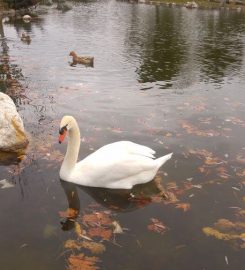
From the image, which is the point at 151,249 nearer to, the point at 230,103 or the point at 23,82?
the point at 230,103

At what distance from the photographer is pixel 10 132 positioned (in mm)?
9383

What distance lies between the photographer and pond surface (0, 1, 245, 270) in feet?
20.6

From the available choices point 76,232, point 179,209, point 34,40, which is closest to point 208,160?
point 179,209

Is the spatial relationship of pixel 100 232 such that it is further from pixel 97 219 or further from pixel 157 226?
pixel 157 226

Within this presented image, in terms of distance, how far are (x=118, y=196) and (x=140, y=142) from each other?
9.03 feet

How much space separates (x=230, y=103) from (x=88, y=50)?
11.9 metres

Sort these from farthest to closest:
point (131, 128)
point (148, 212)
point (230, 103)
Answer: point (230, 103) → point (131, 128) → point (148, 212)

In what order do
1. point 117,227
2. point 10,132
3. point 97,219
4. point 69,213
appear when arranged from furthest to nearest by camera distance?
point 10,132 < point 69,213 < point 97,219 < point 117,227

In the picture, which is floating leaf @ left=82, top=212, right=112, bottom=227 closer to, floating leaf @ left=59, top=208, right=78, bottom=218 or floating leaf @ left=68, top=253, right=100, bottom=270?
floating leaf @ left=59, top=208, right=78, bottom=218

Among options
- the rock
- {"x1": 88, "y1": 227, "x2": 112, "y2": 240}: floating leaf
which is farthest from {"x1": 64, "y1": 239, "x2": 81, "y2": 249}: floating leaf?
the rock

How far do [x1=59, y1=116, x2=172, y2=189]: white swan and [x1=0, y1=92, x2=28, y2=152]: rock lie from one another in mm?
1999

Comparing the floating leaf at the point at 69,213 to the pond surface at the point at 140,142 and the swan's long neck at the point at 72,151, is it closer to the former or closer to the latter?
the pond surface at the point at 140,142

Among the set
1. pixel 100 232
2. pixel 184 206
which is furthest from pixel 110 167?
pixel 184 206

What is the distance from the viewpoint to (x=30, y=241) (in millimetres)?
6355
